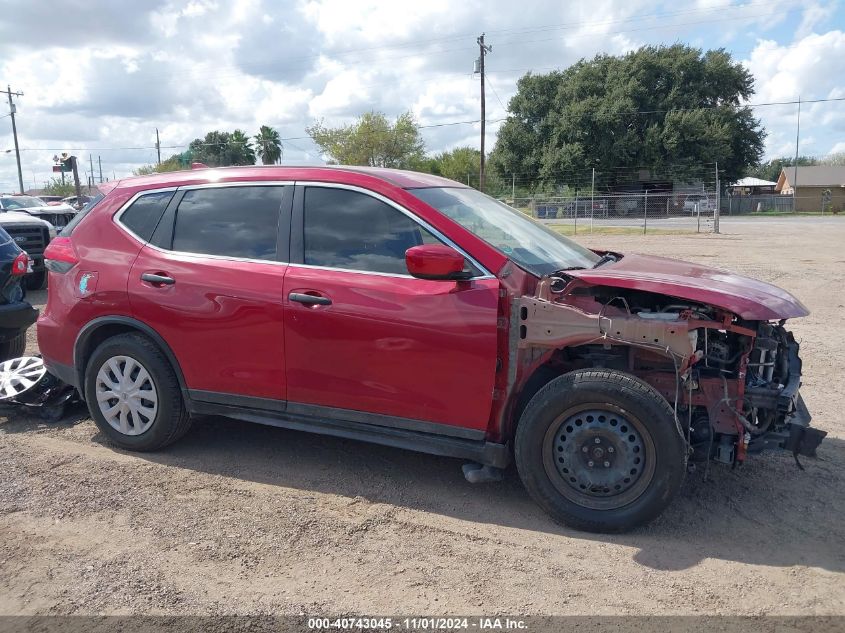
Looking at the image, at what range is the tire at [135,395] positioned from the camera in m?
4.54

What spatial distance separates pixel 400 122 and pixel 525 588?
5474cm

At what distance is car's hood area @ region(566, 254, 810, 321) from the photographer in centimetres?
343

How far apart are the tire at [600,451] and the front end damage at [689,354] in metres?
0.19

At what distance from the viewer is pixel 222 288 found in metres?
4.28

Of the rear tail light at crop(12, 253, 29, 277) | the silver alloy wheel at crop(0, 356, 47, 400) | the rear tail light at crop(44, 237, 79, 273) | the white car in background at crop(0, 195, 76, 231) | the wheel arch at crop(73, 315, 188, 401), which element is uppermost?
the white car in background at crop(0, 195, 76, 231)

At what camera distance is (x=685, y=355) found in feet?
11.3

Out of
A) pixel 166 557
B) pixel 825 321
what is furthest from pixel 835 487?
pixel 825 321

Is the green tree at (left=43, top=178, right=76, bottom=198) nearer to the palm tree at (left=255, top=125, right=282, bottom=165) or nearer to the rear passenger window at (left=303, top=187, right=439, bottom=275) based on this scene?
the palm tree at (left=255, top=125, right=282, bottom=165)

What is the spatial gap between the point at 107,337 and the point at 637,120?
5355cm

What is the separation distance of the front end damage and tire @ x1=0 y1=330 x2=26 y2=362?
5038 millimetres

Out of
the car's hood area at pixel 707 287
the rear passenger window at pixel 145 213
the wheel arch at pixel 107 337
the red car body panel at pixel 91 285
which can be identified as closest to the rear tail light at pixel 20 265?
the red car body panel at pixel 91 285

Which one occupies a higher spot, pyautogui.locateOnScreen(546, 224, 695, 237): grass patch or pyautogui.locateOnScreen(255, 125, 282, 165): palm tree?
pyautogui.locateOnScreen(255, 125, 282, 165): palm tree

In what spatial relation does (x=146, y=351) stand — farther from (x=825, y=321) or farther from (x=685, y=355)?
(x=825, y=321)

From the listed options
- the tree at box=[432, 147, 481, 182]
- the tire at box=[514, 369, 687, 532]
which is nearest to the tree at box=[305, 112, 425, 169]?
the tree at box=[432, 147, 481, 182]
